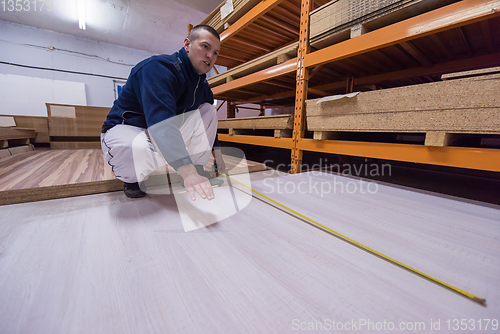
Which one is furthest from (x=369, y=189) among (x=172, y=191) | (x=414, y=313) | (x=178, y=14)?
(x=178, y=14)

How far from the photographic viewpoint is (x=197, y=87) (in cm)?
122

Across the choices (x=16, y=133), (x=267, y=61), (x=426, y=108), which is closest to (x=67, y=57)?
(x=16, y=133)

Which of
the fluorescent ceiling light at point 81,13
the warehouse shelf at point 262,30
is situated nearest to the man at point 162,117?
the warehouse shelf at point 262,30

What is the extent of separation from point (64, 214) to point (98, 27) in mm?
5604

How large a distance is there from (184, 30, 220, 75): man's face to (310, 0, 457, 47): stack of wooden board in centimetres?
84

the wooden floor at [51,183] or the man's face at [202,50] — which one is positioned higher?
the man's face at [202,50]

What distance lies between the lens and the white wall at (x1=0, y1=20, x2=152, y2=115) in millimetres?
4484

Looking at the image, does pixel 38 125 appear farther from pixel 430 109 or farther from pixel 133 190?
pixel 430 109

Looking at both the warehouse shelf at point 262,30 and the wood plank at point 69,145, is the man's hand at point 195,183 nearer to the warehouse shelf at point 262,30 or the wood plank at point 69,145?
the warehouse shelf at point 262,30

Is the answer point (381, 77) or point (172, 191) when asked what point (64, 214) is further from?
point (381, 77)

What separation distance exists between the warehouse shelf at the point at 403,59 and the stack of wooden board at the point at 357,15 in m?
0.07

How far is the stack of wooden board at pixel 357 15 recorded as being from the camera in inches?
42.2

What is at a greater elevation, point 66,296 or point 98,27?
point 98,27

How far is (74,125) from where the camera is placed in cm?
329
